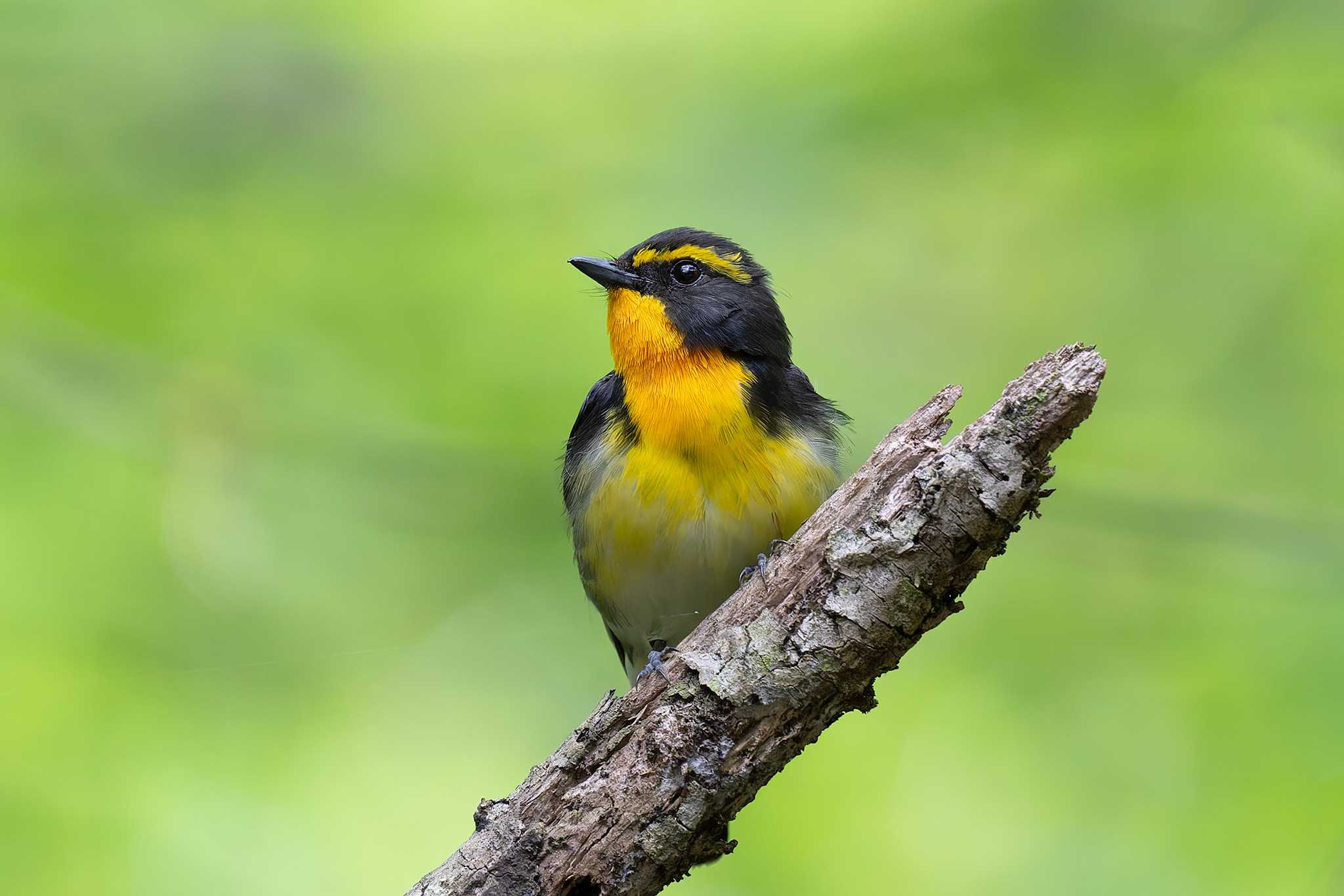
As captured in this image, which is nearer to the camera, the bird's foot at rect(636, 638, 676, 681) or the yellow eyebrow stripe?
the bird's foot at rect(636, 638, 676, 681)

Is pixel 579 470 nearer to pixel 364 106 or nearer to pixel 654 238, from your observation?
pixel 654 238

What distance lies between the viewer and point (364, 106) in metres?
6.51

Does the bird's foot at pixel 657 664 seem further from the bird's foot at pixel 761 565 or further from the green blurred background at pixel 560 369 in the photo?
the green blurred background at pixel 560 369

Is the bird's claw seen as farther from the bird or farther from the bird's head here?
the bird's head

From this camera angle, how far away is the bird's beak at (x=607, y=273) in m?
5.57

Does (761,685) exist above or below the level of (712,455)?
below

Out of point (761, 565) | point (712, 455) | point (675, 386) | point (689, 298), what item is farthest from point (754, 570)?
point (689, 298)

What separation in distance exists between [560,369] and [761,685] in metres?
2.99

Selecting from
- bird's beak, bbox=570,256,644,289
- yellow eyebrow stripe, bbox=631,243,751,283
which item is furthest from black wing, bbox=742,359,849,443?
bird's beak, bbox=570,256,644,289

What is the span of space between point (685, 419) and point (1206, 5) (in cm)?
311

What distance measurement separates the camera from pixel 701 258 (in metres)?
5.64

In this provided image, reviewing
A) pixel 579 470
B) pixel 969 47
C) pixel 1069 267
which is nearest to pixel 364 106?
pixel 579 470

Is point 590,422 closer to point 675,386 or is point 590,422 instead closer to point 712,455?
point 675,386

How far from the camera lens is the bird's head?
5273 mm
